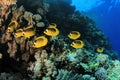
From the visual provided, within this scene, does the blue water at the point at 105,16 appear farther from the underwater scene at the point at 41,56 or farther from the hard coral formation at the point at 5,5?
the underwater scene at the point at 41,56

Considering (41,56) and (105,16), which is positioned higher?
(105,16)

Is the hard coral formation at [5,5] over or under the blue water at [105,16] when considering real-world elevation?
under

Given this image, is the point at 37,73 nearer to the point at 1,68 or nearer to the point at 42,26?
the point at 1,68

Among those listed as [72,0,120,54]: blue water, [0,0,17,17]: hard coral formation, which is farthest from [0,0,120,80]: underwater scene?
[72,0,120,54]: blue water

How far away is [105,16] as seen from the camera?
33844mm

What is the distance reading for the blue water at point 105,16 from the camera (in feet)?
106

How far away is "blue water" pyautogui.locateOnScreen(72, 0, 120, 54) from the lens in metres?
32.3

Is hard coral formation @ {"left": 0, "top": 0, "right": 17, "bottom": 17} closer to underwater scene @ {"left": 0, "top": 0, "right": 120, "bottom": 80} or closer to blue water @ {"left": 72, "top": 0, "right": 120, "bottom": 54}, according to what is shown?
underwater scene @ {"left": 0, "top": 0, "right": 120, "bottom": 80}

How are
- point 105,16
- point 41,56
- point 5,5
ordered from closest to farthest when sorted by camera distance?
1. point 41,56
2. point 5,5
3. point 105,16

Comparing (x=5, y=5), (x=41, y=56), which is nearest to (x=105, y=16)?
(x=5, y=5)

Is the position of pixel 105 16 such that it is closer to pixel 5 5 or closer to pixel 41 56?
pixel 5 5

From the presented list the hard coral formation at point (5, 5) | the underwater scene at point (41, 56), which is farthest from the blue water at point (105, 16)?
the underwater scene at point (41, 56)

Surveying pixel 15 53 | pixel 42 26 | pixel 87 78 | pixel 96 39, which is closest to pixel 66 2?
pixel 96 39

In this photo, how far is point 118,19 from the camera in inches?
1296
